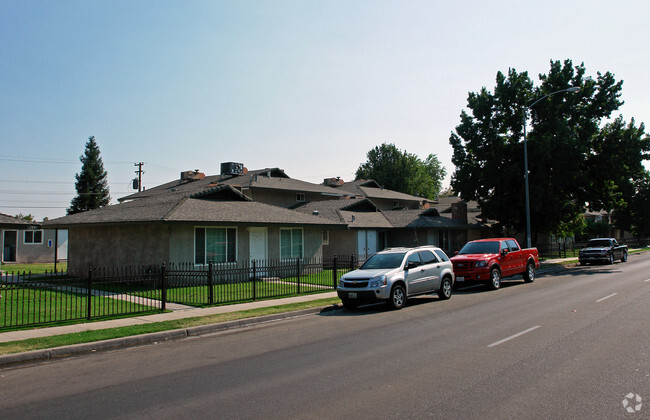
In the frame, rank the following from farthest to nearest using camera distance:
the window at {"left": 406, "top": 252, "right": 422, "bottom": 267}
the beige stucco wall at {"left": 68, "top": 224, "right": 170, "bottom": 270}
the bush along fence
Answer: the beige stucco wall at {"left": 68, "top": 224, "right": 170, "bottom": 270} < the window at {"left": 406, "top": 252, "right": 422, "bottom": 267} < the bush along fence

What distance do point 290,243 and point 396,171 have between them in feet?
205

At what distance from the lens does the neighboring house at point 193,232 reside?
2083 cm

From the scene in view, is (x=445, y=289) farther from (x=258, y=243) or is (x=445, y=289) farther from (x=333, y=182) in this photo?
(x=333, y=182)

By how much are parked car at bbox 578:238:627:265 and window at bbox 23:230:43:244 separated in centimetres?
4602

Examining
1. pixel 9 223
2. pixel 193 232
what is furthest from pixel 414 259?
pixel 9 223

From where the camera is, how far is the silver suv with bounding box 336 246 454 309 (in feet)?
46.0

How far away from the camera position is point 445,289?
1653 cm

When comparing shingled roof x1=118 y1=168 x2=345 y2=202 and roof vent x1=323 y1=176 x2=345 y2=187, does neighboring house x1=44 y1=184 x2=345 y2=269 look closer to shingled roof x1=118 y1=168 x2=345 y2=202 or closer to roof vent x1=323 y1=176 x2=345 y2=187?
shingled roof x1=118 y1=168 x2=345 y2=202

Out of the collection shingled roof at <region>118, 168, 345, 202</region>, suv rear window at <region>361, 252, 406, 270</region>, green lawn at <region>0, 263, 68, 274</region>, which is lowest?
green lawn at <region>0, 263, 68, 274</region>

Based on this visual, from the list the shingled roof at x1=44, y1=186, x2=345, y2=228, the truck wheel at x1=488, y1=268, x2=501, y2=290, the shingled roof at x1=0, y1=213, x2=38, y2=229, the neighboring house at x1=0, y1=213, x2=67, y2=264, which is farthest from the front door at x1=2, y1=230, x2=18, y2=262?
the truck wheel at x1=488, y1=268, x2=501, y2=290

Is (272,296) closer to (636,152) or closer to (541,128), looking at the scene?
(541,128)

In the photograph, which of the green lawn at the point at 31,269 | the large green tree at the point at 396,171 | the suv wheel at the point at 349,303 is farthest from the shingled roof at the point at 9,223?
the large green tree at the point at 396,171

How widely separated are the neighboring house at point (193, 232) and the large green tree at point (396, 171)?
59.5m

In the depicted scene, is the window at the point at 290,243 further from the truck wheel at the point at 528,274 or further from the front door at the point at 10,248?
the front door at the point at 10,248
